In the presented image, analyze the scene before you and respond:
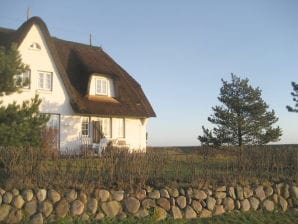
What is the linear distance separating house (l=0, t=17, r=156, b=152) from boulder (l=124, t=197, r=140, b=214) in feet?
38.2

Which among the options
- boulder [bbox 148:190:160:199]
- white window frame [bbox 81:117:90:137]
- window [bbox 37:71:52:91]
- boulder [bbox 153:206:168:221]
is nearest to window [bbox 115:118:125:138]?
white window frame [bbox 81:117:90:137]

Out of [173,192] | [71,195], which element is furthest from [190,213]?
[71,195]

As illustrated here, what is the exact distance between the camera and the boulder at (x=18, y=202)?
36.9ft

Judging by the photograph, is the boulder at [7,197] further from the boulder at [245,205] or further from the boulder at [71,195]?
the boulder at [245,205]

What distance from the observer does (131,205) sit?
1207cm

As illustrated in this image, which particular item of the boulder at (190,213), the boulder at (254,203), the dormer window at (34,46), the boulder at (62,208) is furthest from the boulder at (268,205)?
the dormer window at (34,46)

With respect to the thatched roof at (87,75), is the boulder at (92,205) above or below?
below

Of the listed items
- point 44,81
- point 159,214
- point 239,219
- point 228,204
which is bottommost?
point 239,219

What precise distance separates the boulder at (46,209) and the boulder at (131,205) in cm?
208

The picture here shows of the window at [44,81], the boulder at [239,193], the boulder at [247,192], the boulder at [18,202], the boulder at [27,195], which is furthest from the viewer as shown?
the window at [44,81]

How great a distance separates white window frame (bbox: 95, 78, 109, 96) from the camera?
27.3m

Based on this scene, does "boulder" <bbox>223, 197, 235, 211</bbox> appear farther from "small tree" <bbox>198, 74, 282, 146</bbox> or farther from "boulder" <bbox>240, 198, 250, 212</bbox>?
"small tree" <bbox>198, 74, 282, 146</bbox>

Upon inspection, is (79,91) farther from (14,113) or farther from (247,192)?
(247,192)

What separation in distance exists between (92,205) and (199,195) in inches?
133
